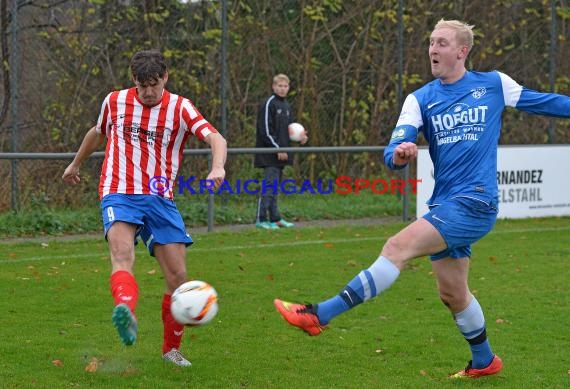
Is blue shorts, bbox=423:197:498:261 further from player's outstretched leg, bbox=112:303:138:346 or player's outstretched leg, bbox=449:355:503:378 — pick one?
player's outstretched leg, bbox=112:303:138:346

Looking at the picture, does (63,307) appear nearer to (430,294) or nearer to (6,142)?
(430,294)

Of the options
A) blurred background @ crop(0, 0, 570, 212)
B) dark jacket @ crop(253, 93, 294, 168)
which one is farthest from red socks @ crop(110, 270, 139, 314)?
dark jacket @ crop(253, 93, 294, 168)

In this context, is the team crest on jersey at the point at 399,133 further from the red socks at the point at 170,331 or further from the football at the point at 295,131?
the football at the point at 295,131

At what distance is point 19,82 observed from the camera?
42.9ft

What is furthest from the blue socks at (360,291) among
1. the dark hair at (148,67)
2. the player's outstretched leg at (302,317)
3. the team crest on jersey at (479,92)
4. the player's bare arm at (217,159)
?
the dark hair at (148,67)

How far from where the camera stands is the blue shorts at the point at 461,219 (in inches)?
222

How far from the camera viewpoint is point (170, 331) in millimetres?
6543

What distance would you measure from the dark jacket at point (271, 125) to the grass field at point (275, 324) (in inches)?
71.0

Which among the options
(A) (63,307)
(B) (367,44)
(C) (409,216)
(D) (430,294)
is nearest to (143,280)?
(A) (63,307)

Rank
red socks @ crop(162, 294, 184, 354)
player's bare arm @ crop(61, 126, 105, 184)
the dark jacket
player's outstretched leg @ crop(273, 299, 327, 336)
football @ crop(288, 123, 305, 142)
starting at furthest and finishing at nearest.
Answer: football @ crop(288, 123, 305, 142), the dark jacket, player's bare arm @ crop(61, 126, 105, 184), red socks @ crop(162, 294, 184, 354), player's outstretched leg @ crop(273, 299, 327, 336)

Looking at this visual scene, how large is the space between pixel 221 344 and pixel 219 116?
7.27m

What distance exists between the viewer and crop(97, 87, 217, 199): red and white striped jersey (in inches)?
253

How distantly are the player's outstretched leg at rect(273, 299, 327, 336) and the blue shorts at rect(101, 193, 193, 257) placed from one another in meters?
1.30

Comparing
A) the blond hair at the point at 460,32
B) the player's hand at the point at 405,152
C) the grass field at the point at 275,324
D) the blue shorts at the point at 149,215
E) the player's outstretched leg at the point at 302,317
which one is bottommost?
the grass field at the point at 275,324
